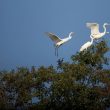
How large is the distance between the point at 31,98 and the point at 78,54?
153 cm

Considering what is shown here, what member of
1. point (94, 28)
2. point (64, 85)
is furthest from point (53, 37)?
point (64, 85)

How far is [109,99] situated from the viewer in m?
9.88

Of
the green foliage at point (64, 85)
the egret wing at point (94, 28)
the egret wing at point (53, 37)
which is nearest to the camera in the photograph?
the green foliage at point (64, 85)

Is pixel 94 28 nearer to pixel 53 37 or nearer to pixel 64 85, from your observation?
pixel 53 37

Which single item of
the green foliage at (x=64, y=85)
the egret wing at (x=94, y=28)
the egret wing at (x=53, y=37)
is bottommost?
the green foliage at (x=64, y=85)

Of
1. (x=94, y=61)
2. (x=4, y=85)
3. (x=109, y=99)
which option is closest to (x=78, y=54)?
(x=94, y=61)

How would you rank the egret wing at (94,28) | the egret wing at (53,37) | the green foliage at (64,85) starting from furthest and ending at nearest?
the egret wing at (94,28) → the egret wing at (53,37) → the green foliage at (64,85)

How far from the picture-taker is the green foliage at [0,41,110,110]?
963cm

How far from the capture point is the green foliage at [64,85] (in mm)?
9633

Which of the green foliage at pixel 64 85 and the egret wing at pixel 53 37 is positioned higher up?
the egret wing at pixel 53 37

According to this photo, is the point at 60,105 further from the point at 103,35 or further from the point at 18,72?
the point at 103,35

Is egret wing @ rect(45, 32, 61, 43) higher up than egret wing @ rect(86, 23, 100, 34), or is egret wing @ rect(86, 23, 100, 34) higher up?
egret wing @ rect(86, 23, 100, 34)

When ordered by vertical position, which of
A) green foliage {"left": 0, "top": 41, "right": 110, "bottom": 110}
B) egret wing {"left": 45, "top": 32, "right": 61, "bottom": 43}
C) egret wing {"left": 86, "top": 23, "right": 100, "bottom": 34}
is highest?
egret wing {"left": 86, "top": 23, "right": 100, "bottom": 34}

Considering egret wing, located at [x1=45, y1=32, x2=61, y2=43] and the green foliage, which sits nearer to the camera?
the green foliage
